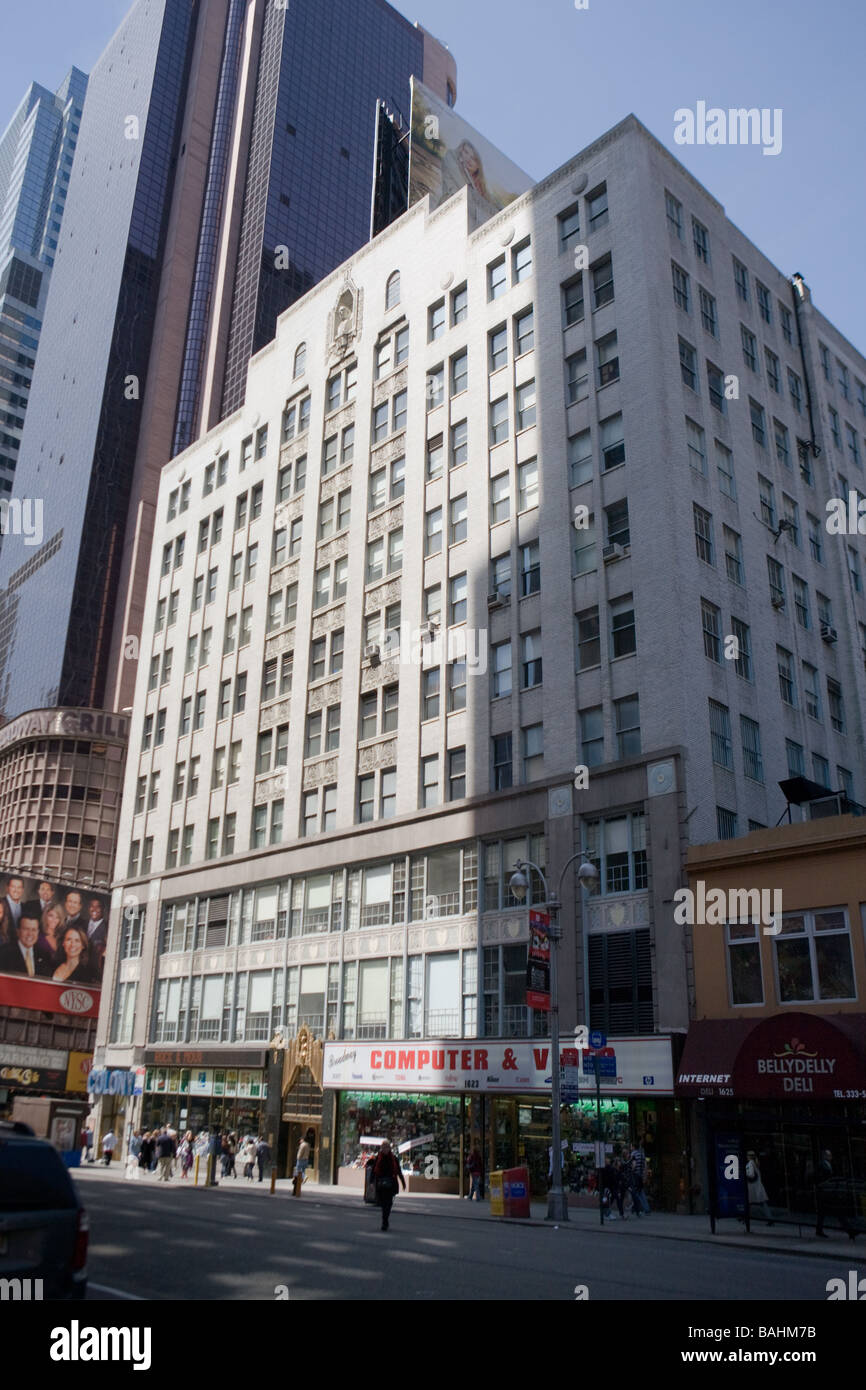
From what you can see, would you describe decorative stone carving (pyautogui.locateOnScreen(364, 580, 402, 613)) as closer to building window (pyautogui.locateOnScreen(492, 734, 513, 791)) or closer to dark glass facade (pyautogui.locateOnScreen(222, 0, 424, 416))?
building window (pyautogui.locateOnScreen(492, 734, 513, 791))

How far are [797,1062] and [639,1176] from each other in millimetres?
5725

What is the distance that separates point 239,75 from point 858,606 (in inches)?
5500

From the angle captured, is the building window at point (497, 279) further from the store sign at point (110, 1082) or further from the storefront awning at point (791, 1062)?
the store sign at point (110, 1082)

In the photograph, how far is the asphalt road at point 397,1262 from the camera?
11.9m

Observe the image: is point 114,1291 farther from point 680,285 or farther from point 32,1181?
point 680,285

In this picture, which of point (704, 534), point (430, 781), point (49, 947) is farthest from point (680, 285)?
point (49, 947)

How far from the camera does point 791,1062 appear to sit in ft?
82.2

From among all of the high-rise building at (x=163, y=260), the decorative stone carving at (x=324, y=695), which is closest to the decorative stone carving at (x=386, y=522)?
the decorative stone carving at (x=324, y=695)

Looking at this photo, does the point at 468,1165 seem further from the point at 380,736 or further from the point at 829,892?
the point at 380,736

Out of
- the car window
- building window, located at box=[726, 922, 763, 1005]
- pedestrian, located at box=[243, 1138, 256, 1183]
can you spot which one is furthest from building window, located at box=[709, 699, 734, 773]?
the car window

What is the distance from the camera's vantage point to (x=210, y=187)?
142 m

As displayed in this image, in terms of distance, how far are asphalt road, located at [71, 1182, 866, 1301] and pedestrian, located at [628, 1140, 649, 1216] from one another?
5.39 meters
